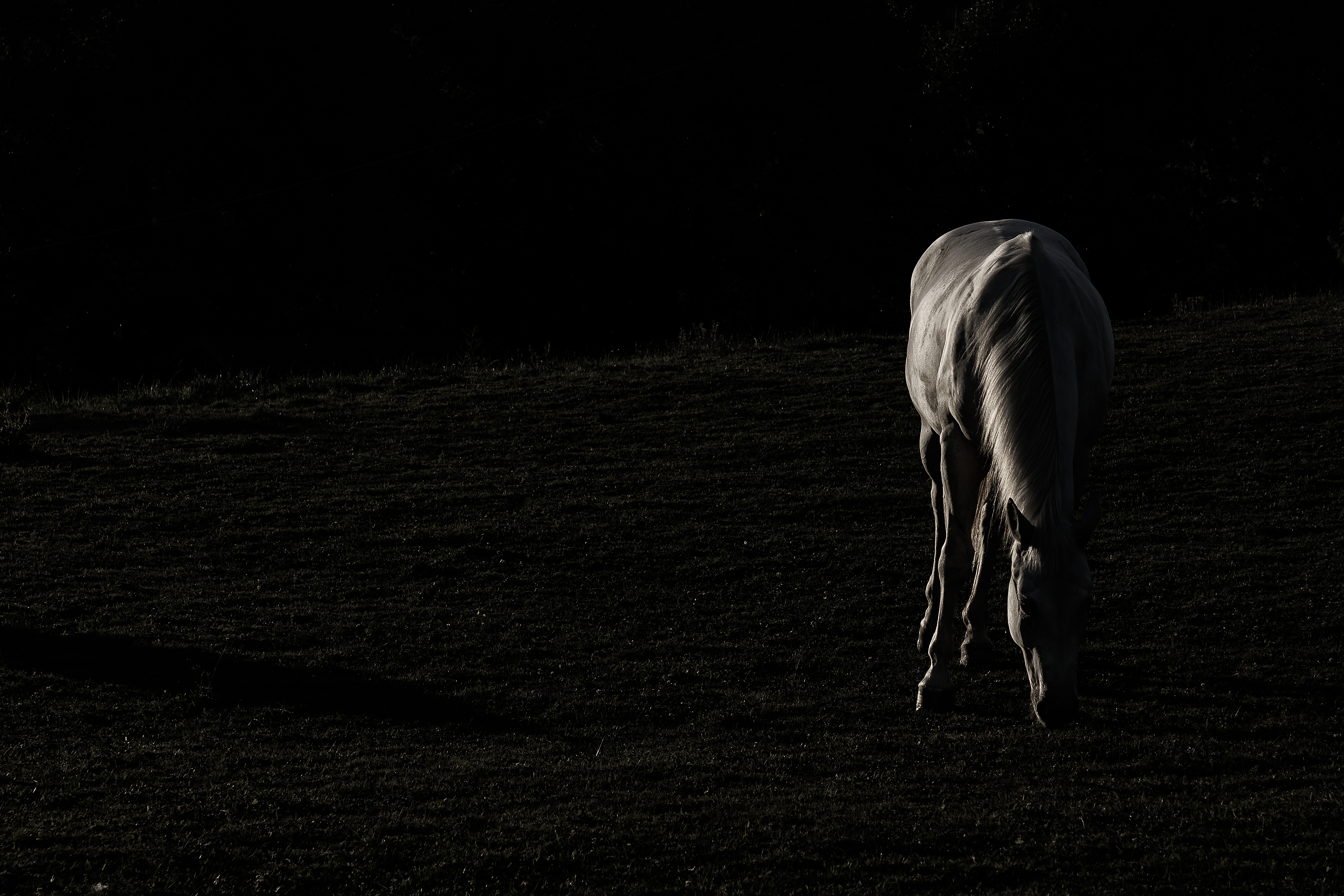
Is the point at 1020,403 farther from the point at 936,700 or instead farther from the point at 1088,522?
the point at 936,700

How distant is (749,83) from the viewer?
2847 centimetres

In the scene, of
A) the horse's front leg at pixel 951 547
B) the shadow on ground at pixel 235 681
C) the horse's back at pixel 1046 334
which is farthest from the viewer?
the shadow on ground at pixel 235 681

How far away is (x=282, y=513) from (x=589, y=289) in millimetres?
17648

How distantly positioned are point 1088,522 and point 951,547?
53.9 inches

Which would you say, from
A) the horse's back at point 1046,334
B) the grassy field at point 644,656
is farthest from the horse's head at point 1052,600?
the grassy field at point 644,656

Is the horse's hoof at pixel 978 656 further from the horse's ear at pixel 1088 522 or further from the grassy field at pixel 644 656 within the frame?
the horse's ear at pixel 1088 522

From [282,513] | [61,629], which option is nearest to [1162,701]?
[61,629]

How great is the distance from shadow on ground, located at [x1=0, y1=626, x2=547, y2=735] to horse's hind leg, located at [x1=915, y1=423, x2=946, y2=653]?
2135mm

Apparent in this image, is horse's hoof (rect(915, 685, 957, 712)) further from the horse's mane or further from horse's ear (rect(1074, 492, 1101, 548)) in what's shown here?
horse's ear (rect(1074, 492, 1101, 548))

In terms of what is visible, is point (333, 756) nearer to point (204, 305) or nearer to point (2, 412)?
point (2, 412)

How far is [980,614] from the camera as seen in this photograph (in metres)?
6.62

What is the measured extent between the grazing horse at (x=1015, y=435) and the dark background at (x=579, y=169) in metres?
16.9

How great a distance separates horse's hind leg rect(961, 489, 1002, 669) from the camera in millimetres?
6531

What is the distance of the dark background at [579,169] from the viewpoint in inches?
955
